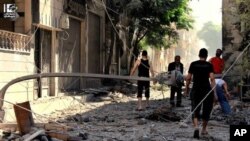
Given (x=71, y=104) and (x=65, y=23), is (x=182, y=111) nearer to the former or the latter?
(x=71, y=104)

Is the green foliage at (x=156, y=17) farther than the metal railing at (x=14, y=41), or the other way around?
the green foliage at (x=156, y=17)

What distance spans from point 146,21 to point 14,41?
41.2 feet

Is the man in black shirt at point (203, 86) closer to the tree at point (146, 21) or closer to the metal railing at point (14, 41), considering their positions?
the metal railing at point (14, 41)

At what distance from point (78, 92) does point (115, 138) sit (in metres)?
9.66

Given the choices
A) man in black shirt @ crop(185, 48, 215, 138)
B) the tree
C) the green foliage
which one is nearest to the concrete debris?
man in black shirt @ crop(185, 48, 215, 138)

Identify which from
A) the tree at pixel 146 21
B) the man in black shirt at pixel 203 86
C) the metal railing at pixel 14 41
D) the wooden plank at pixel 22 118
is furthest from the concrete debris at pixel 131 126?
the tree at pixel 146 21

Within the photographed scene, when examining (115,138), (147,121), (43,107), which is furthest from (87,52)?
(115,138)

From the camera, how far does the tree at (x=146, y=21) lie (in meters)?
20.8

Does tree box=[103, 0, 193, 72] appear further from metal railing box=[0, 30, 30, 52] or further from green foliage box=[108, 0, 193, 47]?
metal railing box=[0, 30, 30, 52]

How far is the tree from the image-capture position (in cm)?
2085

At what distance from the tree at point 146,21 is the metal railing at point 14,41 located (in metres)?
7.69

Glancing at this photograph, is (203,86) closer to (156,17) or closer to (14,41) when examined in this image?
(14,41)

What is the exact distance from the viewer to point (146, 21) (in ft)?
77.9

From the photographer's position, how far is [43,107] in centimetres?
1265
